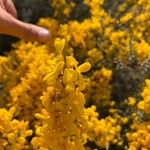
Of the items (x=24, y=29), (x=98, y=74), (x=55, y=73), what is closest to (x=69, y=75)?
(x=55, y=73)

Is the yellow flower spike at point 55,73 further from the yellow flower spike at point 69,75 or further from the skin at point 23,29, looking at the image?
the skin at point 23,29

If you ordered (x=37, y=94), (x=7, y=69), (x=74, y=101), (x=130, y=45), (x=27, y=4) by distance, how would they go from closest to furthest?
(x=74, y=101), (x=37, y=94), (x=7, y=69), (x=130, y=45), (x=27, y=4)

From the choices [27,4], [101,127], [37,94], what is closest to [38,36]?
[101,127]

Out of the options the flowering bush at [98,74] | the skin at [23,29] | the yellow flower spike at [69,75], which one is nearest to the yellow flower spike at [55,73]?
the yellow flower spike at [69,75]

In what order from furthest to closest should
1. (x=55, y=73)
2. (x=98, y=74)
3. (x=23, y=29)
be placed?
(x=98, y=74), (x=55, y=73), (x=23, y=29)

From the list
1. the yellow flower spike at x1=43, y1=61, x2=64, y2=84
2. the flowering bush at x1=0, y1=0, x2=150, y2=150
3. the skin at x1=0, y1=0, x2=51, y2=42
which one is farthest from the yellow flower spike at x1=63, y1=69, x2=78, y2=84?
the flowering bush at x1=0, y1=0, x2=150, y2=150

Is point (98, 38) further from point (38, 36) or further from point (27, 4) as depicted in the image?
point (38, 36)

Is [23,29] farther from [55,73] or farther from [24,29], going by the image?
[55,73]
